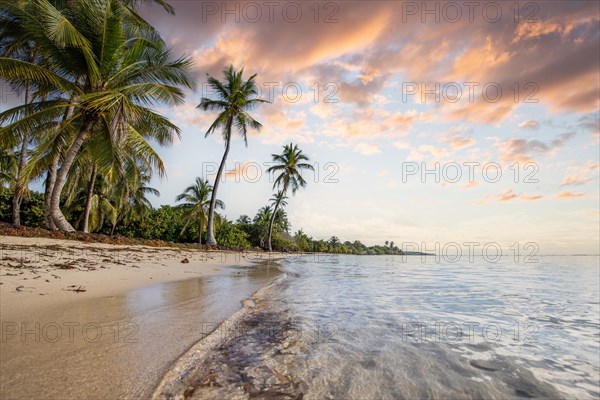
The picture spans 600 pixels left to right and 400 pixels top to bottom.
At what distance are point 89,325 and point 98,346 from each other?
68 cm

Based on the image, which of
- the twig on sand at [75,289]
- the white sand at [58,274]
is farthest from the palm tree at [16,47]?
the twig on sand at [75,289]

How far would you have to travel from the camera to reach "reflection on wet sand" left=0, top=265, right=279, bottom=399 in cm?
171

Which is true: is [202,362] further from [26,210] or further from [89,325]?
[26,210]

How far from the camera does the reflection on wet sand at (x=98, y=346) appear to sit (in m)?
1.71

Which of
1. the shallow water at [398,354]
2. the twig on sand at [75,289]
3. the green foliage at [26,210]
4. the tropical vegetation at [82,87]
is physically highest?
the tropical vegetation at [82,87]

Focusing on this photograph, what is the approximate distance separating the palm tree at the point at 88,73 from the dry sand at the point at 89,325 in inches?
203

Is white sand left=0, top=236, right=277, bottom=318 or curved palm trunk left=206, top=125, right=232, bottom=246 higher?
curved palm trunk left=206, top=125, right=232, bottom=246

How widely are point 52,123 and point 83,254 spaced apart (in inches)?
293

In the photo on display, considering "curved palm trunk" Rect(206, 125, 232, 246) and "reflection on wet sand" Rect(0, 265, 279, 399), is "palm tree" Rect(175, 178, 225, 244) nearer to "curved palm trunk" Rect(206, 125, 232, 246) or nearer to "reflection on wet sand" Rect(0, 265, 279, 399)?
"curved palm trunk" Rect(206, 125, 232, 246)

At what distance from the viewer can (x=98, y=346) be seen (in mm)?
2309

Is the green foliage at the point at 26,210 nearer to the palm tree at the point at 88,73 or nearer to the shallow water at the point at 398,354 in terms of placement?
the palm tree at the point at 88,73

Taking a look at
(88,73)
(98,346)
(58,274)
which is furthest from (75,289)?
(88,73)

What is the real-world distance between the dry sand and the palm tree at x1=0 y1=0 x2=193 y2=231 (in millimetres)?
5154

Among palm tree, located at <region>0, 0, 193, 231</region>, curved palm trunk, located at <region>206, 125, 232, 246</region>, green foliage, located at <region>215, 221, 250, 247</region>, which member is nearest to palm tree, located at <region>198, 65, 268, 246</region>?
curved palm trunk, located at <region>206, 125, 232, 246</region>
